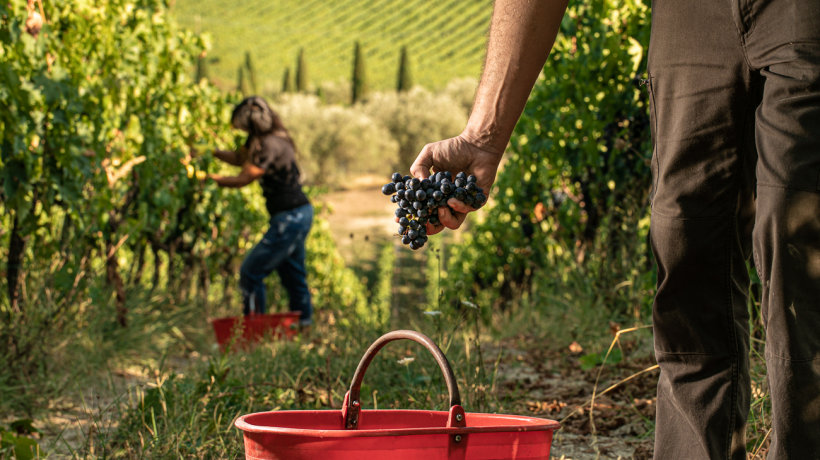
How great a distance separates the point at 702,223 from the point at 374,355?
0.70 m

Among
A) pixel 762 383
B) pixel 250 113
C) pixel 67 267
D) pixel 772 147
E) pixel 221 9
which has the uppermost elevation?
pixel 221 9

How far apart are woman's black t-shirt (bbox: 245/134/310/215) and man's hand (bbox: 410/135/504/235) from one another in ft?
12.5

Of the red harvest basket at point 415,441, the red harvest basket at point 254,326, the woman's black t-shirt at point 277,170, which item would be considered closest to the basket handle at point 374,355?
the red harvest basket at point 415,441

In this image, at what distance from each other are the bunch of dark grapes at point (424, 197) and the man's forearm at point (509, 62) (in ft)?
0.54

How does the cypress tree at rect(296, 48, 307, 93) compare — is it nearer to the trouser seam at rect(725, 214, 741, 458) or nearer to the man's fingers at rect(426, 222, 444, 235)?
the man's fingers at rect(426, 222, 444, 235)

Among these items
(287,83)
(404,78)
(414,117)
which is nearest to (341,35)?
(287,83)

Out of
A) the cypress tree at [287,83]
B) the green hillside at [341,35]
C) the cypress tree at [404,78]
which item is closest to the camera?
the cypress tree at [404,78]

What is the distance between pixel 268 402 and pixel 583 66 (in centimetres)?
268

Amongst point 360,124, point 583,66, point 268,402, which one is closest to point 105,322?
point 268,402

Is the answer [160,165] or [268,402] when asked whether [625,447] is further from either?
[160,165]

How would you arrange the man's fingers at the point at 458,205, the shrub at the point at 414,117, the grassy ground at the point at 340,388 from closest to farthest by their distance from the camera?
the man's fingers at the point at 458,205, the grassy ground at the point at 340,388, the shrub at the point at 414,117

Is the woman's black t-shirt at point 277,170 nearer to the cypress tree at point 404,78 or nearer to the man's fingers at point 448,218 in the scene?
the man's fingers at point 448,218

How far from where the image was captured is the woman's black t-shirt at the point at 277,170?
208 inches

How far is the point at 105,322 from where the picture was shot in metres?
4.47
